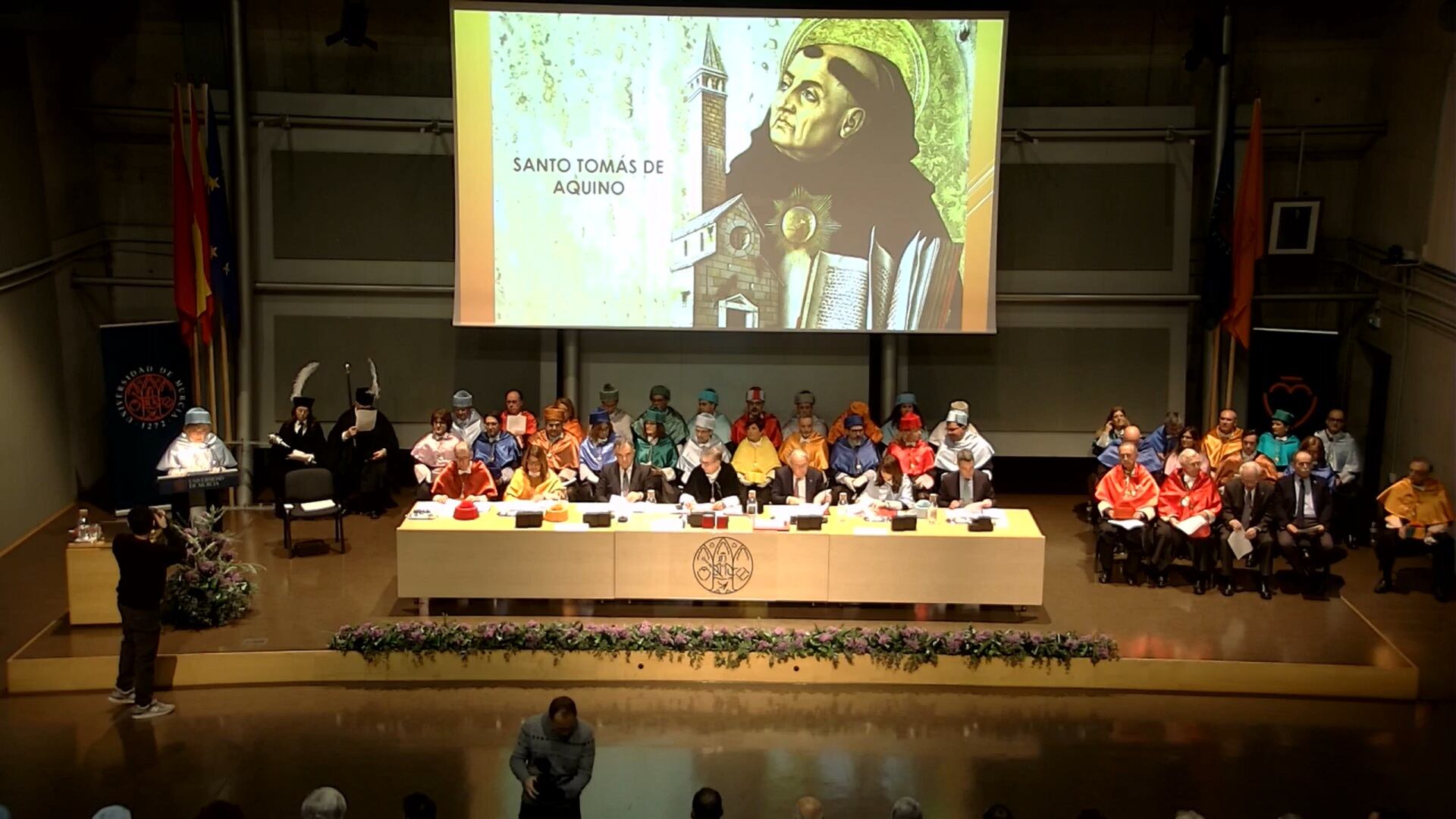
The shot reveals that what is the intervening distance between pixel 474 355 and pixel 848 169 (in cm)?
358

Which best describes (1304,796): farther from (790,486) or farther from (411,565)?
(411,565)

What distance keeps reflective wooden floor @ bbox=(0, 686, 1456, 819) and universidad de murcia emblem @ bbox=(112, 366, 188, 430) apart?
3.65 metres

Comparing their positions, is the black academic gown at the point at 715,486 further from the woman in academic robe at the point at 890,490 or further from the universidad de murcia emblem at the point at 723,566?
the universidad de murcia emblem at the point at 723,566

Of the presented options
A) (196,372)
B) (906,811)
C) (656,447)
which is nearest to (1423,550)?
(656,447)

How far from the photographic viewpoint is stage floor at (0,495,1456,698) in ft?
27.9

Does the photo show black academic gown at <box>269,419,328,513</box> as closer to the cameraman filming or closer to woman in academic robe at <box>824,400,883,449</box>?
woman in academic robe at <box>824,400,883,449</box>

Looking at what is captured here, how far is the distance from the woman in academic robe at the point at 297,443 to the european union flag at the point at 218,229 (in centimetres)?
91

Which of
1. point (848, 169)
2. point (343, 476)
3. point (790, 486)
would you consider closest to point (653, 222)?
point (848, 169)

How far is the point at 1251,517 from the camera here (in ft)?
31.8

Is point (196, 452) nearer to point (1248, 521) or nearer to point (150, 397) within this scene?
point (150, 397)

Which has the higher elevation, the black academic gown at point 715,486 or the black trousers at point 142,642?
the black academic gown at point 715,486

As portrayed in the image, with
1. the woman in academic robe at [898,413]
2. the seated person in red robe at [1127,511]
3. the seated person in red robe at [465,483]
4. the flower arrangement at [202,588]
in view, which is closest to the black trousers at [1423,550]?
the seated person in red robe at [1127,511]

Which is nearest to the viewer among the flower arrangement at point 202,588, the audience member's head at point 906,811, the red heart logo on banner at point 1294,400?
the audience member's head at point 906,811

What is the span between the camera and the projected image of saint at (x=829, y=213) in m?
10.9
